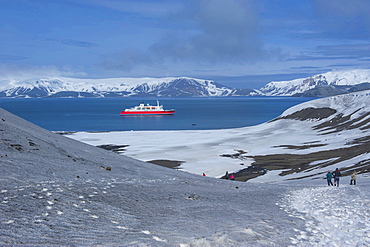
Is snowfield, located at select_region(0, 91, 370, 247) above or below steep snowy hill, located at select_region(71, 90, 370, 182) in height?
above

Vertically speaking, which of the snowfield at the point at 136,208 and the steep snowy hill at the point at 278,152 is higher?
the snowfield at the point at 136,208

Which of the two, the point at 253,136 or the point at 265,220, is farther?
the point at 253,136

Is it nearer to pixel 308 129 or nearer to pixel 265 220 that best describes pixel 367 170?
pixel 265 220

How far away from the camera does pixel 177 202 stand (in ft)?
52.7

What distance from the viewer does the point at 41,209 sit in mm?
12125

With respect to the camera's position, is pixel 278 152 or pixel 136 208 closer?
pixel 136 208

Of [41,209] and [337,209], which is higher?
[41,209]

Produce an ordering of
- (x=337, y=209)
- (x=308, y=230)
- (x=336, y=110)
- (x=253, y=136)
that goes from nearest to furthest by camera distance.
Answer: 1. (x=308, y=230)
2. (x=337, y=209)
3. (x=253, y=136)
4. (x=336, y=110)

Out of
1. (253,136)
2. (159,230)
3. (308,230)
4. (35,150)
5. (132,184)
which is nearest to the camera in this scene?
(159,230)

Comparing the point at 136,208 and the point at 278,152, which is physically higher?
the point at 136,208

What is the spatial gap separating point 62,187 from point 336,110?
365 ft

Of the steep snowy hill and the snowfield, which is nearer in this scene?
the snowfield

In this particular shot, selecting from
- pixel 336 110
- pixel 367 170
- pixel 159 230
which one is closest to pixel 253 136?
pixel 336 110

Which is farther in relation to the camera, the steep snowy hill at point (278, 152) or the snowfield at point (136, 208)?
the steep snowy hill at point (278, 152)
